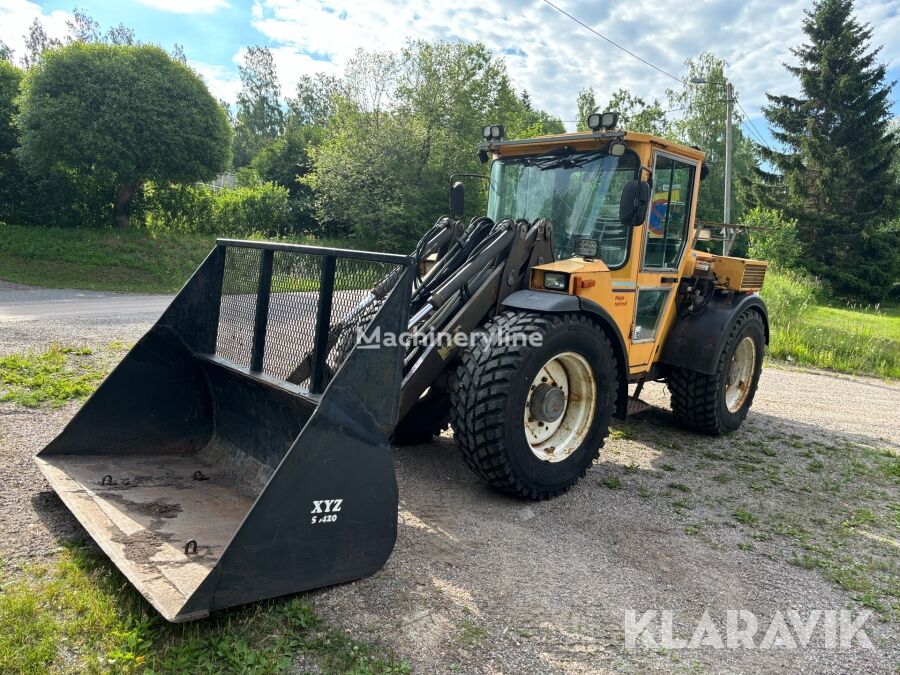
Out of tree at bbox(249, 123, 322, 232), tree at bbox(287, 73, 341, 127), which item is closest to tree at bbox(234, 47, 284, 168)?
tree at bbox(287, 73, 341, 127)

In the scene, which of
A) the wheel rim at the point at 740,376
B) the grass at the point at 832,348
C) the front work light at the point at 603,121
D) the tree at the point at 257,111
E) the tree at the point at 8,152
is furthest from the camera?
the tree at the point at 257,111

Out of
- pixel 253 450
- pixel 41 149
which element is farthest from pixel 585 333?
pixel 41 149

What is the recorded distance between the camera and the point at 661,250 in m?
5.65

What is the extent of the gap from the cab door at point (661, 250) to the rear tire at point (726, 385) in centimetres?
55

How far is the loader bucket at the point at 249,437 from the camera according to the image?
2.85 m

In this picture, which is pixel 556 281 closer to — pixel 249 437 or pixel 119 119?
pixel 249 437

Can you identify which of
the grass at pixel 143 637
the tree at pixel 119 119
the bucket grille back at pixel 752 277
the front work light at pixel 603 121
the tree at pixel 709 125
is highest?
the tree at pixel 709 125

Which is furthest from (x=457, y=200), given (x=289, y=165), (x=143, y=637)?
(x=289, y=165)

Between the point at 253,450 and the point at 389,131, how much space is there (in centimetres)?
2592

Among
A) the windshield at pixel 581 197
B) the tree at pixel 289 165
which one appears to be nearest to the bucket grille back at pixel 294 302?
the windshield at pixel 581 197

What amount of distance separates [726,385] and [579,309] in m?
3.09

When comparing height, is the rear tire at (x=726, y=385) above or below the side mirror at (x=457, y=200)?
below

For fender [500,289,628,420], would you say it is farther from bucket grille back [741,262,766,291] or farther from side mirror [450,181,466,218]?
bucket grille back [741,262,766,291]

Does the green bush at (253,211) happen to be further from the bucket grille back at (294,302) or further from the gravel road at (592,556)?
the bucket grille back at (294,302)
